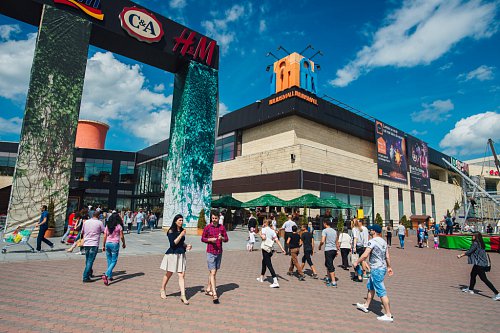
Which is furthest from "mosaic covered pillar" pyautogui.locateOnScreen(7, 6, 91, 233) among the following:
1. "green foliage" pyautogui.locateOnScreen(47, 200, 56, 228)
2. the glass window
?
the glass window

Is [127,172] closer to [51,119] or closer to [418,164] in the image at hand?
[51,119]

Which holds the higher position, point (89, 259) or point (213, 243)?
point (213, 243)

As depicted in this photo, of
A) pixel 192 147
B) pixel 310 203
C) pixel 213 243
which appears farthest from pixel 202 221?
pixel 213 243

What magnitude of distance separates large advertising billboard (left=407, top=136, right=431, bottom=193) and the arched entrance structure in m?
32.1

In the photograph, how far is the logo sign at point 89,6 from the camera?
17.5 metres

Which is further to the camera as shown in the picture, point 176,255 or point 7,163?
point 7,163

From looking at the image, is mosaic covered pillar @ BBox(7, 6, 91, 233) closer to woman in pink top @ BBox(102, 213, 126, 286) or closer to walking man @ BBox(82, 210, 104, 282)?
walking man @ BBox(82, 210, 104, 282)

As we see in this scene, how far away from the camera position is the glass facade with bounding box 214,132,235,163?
3744 centimetres

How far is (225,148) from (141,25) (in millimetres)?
20667

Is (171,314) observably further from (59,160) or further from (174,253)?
(59,160)

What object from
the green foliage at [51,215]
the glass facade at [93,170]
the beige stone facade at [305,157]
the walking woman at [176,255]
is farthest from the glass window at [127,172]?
the walking woman at [176,255]

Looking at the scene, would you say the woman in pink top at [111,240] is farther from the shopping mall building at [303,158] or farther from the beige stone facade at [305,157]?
the beige stone facade at [305,157]

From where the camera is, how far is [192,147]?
71.0 ft

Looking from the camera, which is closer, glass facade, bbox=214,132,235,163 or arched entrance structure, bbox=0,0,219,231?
arched entrance structure, bbox=0,0,219,231
